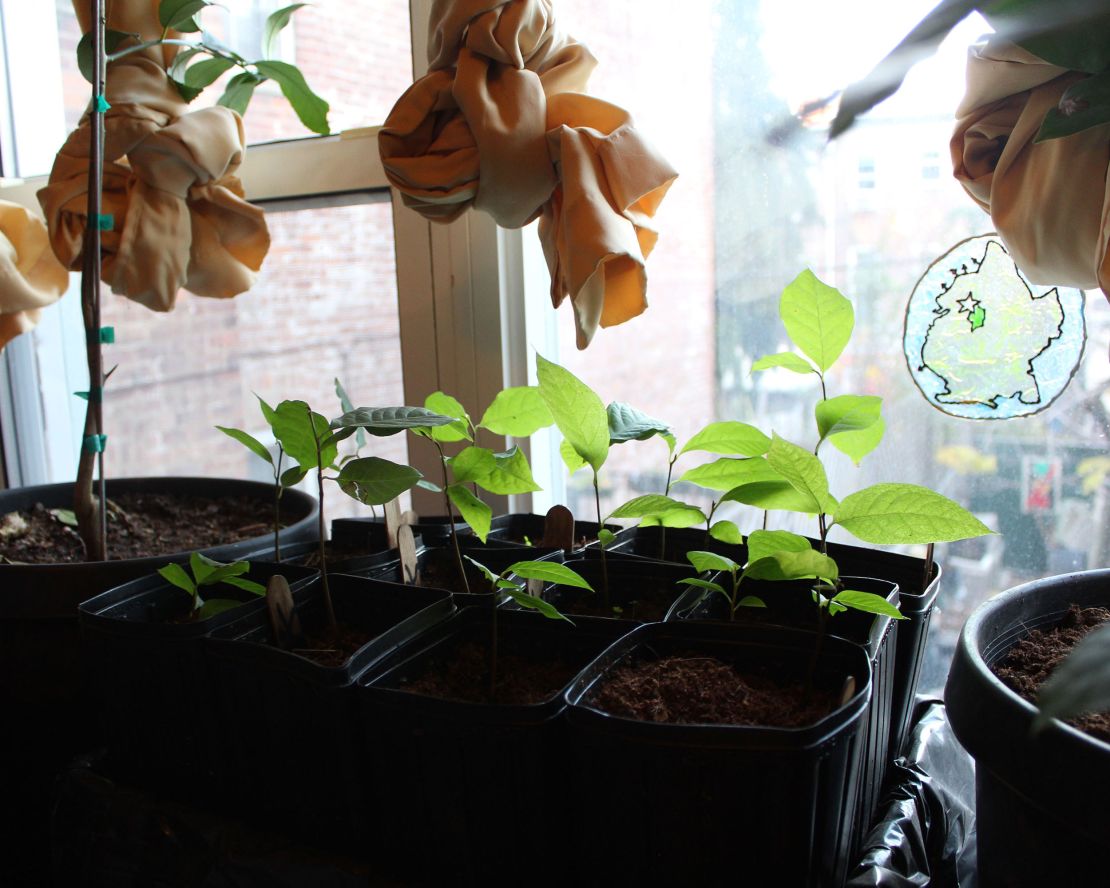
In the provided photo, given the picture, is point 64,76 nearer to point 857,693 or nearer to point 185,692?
point 185,692

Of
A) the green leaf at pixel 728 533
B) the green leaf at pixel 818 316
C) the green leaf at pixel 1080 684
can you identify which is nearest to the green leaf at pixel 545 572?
the green leaf at pixel 728 533

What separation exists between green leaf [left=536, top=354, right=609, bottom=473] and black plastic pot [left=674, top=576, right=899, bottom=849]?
16 centimetres

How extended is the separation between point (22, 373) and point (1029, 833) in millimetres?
1919

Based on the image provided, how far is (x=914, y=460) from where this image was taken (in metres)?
1.04

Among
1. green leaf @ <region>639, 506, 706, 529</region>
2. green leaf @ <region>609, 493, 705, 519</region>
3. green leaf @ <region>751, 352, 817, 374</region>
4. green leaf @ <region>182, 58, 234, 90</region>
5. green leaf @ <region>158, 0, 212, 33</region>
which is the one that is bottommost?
green leaf @ <region>639, 506, 706, 529</region>

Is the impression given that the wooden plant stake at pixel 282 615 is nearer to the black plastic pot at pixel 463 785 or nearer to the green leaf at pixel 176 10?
the black plastic pot at pixel 463 785

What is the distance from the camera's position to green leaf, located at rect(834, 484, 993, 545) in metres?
0.61

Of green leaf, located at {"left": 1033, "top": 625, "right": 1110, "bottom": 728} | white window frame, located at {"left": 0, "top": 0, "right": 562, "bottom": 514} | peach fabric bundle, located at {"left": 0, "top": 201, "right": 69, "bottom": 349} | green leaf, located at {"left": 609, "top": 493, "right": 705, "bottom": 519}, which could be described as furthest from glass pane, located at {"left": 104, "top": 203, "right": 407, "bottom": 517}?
green leaf, located at {"left": 1033, "top": 625, "right": 1110, "bottom": 728}

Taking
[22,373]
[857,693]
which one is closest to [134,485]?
[22,373]

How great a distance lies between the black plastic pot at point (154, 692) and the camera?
766 mm

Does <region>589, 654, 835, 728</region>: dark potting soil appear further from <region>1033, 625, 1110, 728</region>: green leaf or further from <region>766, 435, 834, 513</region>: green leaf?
<region>1033, 625, 1110, 728</region>: green leaf

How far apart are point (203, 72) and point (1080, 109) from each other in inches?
38.7

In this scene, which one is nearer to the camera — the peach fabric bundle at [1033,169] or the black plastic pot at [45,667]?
the peach fabric bundle at [1033,169]

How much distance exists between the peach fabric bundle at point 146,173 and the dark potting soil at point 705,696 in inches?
31.3
